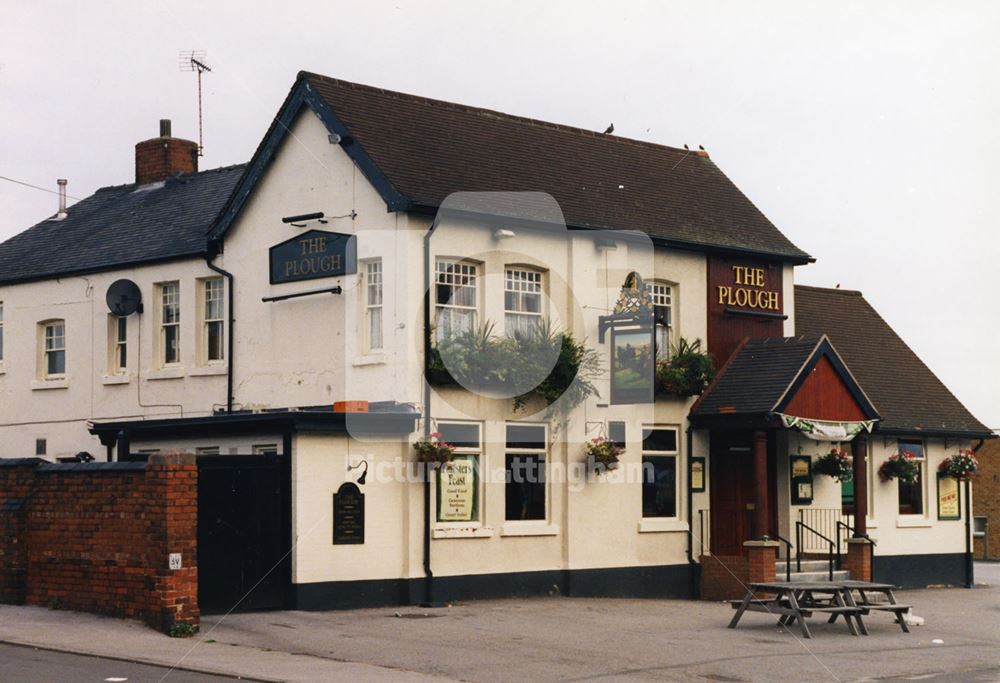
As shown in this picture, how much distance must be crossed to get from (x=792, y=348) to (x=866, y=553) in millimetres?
4187

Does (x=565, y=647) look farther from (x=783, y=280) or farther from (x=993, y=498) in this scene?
(x=993, y=498)

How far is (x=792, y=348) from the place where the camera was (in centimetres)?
2706

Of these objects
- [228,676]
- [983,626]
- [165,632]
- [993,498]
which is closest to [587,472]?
[983,626]

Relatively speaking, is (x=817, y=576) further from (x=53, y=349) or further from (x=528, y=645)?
(x=53, y=349)

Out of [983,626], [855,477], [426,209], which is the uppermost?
[426,209]

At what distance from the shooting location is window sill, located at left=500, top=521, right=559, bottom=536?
24.2 metres

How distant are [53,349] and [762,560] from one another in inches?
628

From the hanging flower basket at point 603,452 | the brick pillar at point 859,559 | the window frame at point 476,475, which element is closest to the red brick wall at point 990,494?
the brick pillar at point 859,559

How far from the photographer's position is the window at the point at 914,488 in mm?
31891

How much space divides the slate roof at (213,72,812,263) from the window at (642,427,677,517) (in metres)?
3.72

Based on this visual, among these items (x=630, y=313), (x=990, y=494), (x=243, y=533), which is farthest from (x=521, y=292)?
(x=990, y=494)

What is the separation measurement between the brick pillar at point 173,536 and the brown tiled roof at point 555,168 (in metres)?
6.64

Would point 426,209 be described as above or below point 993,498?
above

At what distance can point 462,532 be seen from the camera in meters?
23.5
